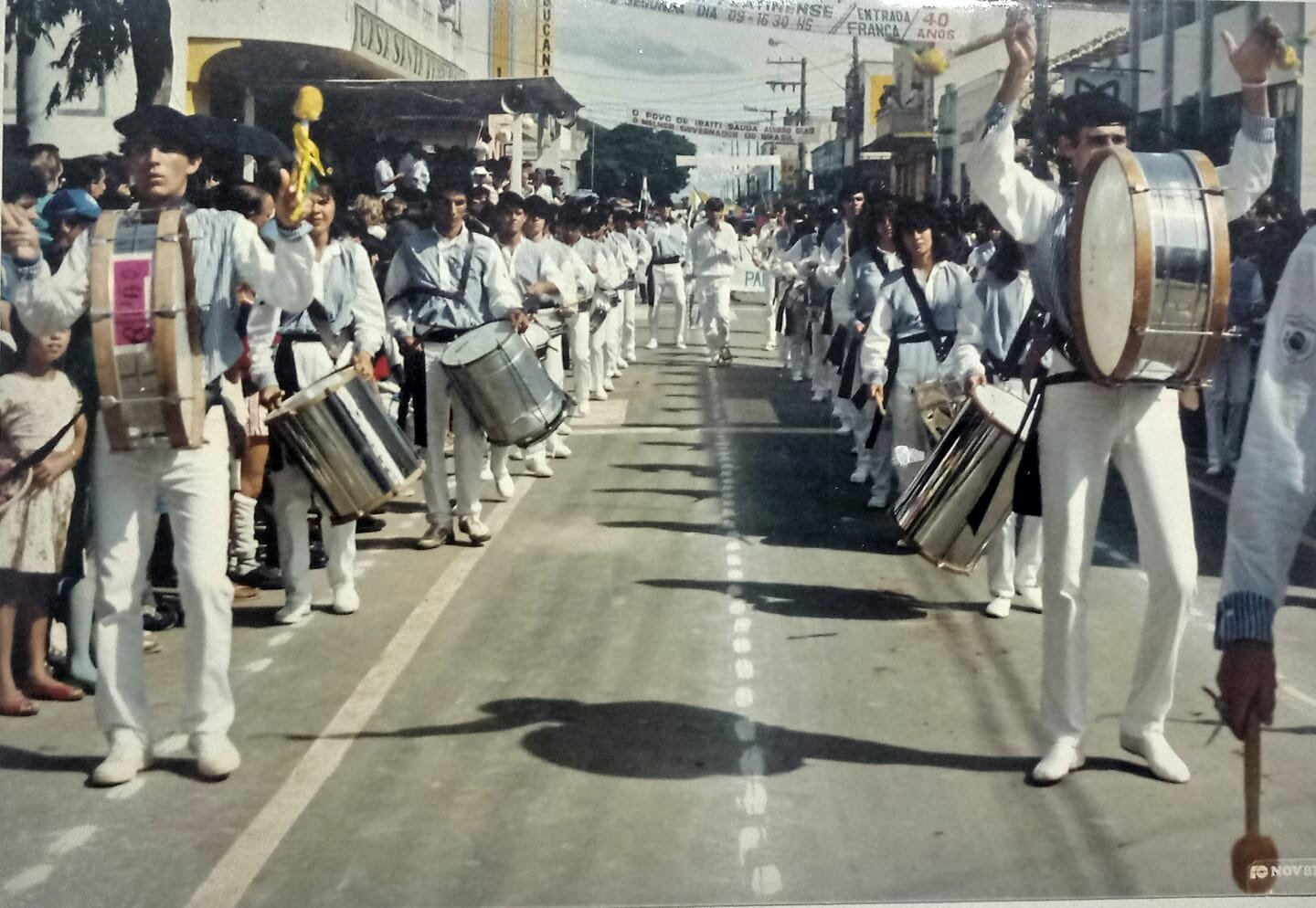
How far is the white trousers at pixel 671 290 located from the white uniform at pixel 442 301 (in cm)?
985

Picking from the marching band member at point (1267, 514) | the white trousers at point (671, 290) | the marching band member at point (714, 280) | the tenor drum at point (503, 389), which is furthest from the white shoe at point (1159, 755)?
the white trousers at point (671, 290)

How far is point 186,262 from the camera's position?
202 inches

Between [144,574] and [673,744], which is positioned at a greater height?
[144,574]

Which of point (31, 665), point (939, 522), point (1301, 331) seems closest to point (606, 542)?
point (939, 522)

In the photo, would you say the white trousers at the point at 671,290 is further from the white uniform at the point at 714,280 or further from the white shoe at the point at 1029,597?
the white shoe at the point at 1029,597

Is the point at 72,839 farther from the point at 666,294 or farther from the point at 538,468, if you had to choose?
the point at 666,294

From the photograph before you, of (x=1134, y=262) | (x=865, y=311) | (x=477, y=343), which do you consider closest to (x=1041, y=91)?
(x=1134, y=262)

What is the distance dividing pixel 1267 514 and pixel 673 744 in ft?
7.68

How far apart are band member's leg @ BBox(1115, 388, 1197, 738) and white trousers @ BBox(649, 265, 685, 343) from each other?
45.4 feet

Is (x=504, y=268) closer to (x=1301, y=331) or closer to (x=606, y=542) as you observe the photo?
(x=606, y=542)

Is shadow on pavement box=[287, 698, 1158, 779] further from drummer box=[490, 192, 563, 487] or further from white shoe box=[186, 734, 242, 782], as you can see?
drummer box=[490, 192, 563, 487]

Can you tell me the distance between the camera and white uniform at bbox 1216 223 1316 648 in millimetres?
3436

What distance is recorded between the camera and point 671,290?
19703 millimetres

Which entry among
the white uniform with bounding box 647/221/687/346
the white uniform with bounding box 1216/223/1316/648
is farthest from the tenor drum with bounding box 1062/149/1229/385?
the white uniform with bounding box 647/221/687/346
